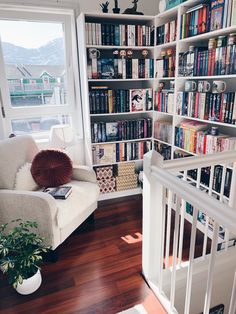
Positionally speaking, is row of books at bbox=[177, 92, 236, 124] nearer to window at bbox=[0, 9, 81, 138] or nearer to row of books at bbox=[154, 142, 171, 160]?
row of books at bbox=[154, 142, 171, 160]

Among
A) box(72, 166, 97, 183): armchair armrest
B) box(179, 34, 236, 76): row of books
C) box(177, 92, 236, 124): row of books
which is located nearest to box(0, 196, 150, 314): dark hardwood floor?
box(72, 166, 97, 183): armchair armrest

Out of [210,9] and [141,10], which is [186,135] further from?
[141,10]

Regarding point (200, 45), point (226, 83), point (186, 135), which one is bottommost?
point (186, 135)

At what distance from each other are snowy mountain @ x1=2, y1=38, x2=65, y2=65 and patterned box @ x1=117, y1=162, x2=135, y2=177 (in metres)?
1.37

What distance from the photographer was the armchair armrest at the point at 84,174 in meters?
2.43

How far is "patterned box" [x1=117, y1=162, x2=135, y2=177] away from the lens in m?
2.97

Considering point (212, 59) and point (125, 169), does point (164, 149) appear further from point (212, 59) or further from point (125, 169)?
point (212, 59)

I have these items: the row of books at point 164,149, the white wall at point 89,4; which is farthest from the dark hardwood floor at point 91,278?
the white wall at point 89,4

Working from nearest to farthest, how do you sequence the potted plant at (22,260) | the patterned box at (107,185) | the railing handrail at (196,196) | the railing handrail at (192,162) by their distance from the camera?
the railing handrail at (196,196), the railing handrail at (192,162), the potted plant at (22,260), the patterned box at (107,185)

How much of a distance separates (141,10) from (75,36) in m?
0.85

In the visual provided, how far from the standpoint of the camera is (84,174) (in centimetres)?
244

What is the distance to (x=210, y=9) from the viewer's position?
6.54ft

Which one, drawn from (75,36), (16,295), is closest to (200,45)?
(75,36)

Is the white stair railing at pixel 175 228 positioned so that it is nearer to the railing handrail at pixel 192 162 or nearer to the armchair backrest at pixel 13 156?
the railing handrail at pixel 192 162
